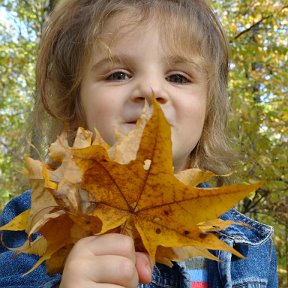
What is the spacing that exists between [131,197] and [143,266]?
17cm

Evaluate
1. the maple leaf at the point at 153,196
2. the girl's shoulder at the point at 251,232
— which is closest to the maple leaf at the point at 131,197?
the maple leaf at the point at 153,196

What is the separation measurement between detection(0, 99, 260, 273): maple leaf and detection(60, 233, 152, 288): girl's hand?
1.0 inches

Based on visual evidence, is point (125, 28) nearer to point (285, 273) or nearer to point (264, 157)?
point (264, 157)

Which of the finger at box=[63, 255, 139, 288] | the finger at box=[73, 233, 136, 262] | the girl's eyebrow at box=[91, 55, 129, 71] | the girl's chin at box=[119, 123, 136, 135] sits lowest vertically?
the finger at box=[63, 255, 139, 288]

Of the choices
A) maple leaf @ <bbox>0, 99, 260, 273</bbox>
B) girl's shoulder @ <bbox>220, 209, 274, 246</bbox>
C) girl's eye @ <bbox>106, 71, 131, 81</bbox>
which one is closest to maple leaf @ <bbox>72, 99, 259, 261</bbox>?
maple leaf @ <bbox>0, 99, 260, 273</bbox>

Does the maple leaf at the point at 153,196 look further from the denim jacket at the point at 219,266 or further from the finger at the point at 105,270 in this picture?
the denim jacket at the point at 219,266

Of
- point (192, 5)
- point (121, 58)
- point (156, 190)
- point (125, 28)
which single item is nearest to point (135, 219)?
point (156, 190)

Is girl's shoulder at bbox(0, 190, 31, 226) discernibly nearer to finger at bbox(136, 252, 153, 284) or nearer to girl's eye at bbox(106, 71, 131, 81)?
girl's eye at bbox(106, 71, 131, 81)

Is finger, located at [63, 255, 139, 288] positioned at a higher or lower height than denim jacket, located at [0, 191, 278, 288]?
lower

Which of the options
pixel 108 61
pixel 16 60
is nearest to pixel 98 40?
pixel 108 61

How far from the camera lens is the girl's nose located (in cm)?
152

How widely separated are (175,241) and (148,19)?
3.84 feet

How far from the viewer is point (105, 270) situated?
89 cm

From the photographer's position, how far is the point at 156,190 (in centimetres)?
81
